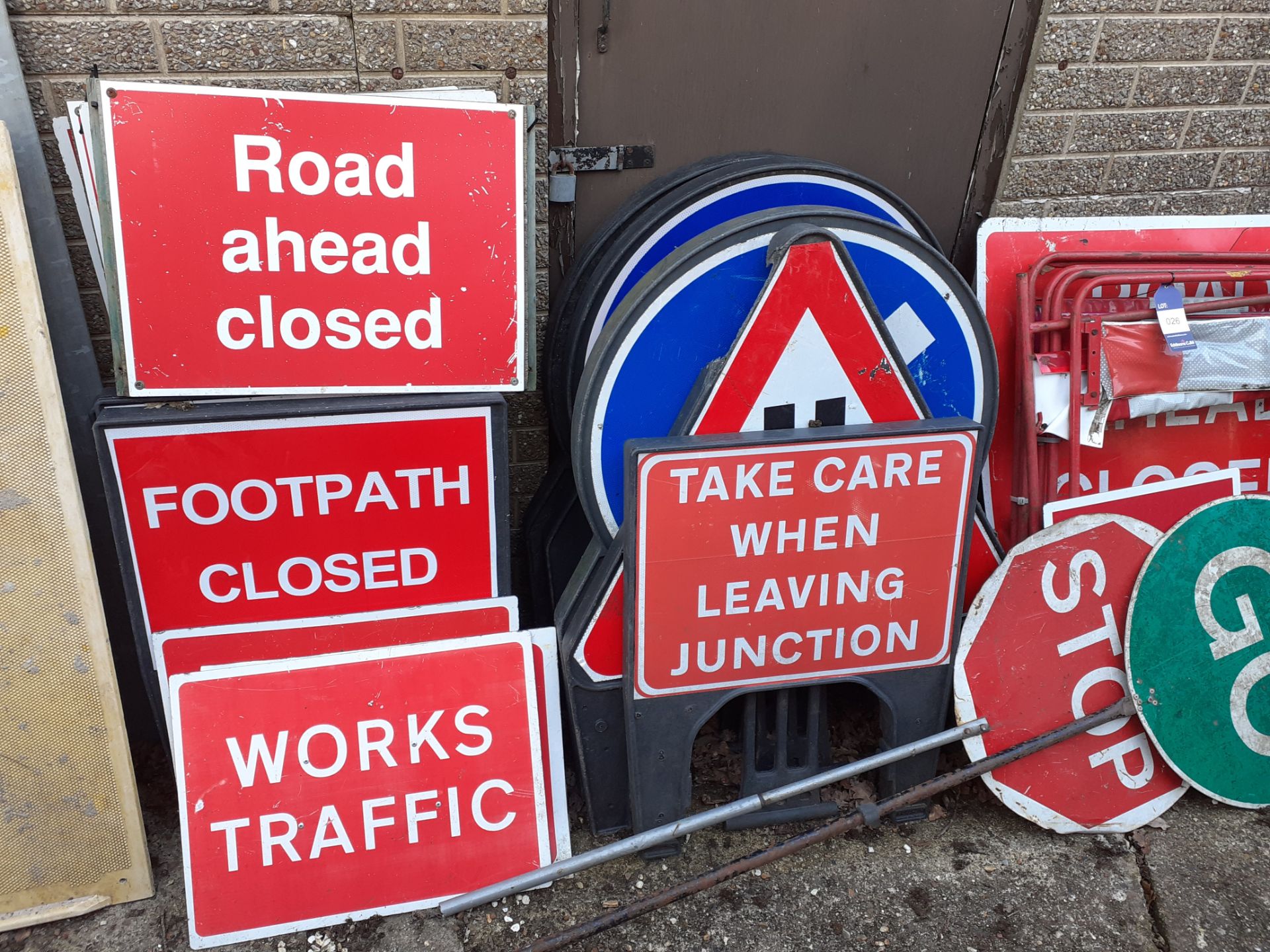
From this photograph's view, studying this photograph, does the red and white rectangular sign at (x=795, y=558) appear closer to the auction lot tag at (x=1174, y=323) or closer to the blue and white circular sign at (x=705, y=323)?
the blue and white circular sign at (x=705, y=323)

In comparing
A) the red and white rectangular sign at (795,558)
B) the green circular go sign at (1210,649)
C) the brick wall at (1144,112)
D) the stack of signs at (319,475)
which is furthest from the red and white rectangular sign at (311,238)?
the green circular go sign at (1210,649)

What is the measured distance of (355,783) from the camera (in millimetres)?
1994

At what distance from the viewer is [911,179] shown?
2721 mm

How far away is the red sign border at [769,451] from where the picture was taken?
6.34ft

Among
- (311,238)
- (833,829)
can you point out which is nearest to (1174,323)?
(833,829)

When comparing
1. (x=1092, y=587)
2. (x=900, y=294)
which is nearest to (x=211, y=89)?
(x=900, y=294)

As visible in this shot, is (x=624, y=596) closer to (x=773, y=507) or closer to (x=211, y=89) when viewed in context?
(x=773, y=507)

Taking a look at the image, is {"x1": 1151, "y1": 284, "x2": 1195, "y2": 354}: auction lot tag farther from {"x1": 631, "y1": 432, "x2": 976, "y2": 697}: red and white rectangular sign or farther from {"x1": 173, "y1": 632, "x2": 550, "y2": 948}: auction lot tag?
{"x1": 173, "y1": 632, "x2": 550, "y2": 948}: auction lot tag

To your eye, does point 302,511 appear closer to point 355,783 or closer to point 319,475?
point 319,475

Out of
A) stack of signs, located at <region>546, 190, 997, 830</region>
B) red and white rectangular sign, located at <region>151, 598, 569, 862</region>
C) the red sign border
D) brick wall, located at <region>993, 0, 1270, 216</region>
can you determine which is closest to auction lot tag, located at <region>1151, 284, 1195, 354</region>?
brick wall, located at <region>993, 0, 1270, 216</region>

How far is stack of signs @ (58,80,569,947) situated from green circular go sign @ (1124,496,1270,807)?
150 centimetres

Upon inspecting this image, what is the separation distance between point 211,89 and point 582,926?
1.91 metres

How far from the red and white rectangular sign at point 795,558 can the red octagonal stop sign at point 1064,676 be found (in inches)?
6.6

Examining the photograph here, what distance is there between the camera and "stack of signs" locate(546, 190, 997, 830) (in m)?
1.95
